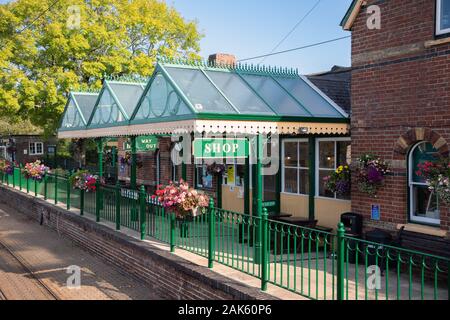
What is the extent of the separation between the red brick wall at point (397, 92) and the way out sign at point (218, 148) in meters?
→ 2.55

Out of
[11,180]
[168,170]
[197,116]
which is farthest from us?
[11,180]

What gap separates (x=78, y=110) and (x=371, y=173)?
1042 centimetres

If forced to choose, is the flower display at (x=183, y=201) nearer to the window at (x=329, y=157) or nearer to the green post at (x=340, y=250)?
the green post at (x=340, y=250)

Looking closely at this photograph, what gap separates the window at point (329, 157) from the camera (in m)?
10.6

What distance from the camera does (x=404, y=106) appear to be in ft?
27.4

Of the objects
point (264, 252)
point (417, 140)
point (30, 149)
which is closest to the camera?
point (264, 252)

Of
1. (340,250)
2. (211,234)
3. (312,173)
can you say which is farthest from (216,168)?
(340,250)

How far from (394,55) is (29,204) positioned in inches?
583

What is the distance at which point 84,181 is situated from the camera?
13.0m

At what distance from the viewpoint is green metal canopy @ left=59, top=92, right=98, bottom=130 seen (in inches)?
611

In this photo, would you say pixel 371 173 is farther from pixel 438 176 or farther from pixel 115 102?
pixel 115 102
